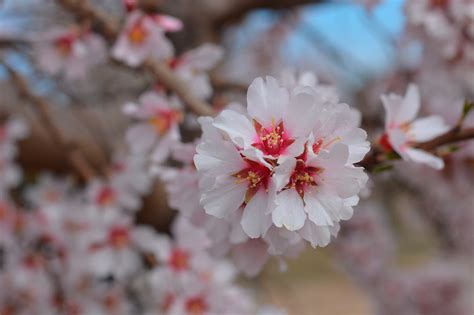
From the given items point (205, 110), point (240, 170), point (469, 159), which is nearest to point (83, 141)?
point (205, 110)

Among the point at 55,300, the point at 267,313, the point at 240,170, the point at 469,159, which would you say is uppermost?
the point at 240,170

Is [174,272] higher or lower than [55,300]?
higher

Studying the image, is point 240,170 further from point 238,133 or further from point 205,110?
point 205,110

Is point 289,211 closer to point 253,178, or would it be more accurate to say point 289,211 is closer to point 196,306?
point 253,178

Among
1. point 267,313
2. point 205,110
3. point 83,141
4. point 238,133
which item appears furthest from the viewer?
point 83,141

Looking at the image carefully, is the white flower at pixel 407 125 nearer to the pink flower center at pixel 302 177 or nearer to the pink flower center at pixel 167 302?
the pink flower center at pixel 302 177

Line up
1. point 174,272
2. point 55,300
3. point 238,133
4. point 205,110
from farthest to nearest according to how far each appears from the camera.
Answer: point 55,300
point 174,272
point 205,110
point 238,133

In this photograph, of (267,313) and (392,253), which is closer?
(267,313)

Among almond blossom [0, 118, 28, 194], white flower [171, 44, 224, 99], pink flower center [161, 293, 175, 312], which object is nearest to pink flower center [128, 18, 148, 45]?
white flower [171, 44, 224, 99]
